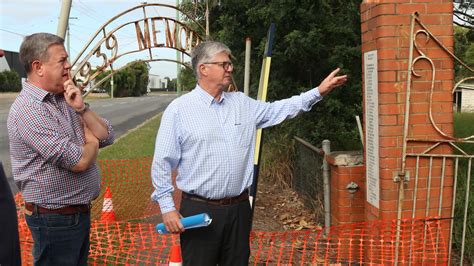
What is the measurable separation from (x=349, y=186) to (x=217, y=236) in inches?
72.6

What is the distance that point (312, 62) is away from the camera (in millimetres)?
7398

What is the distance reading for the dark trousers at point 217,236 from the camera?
2.93 m

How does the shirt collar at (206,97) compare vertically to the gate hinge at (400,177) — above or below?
above

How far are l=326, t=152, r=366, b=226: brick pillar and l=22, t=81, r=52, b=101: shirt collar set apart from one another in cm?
266

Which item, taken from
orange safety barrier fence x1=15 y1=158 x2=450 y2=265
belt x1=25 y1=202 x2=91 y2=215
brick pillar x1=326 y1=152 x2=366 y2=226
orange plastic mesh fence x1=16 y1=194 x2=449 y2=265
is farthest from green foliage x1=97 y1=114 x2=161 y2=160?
belt x1=25 y1=202 x2=91 y2=215

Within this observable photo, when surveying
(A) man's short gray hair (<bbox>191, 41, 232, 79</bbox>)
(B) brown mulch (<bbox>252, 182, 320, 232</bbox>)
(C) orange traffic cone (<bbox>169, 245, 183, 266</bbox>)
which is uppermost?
(A) man's short gray hair (<bbox>191, 41, 232, 79</bbox>)

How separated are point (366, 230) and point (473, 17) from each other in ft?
18.6

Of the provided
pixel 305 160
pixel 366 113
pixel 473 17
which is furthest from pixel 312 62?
pixel 366 113

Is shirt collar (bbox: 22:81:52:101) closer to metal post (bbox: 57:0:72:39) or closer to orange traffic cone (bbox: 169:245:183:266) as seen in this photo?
orange traffic cone (bbox: 169:245:183:266)

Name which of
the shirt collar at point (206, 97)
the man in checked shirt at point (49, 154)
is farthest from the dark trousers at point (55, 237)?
the shirt collar at point (206, 97)

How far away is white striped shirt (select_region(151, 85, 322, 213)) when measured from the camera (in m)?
2.90

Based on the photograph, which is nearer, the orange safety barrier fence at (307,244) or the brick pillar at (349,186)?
the orange safety barrier fence at (307,244)

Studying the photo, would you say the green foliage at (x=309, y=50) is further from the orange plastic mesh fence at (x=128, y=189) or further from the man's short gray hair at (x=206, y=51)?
the man's short gray hair at (x=206, y=51)

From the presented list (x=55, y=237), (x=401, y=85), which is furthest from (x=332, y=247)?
(x=55, y=237)
